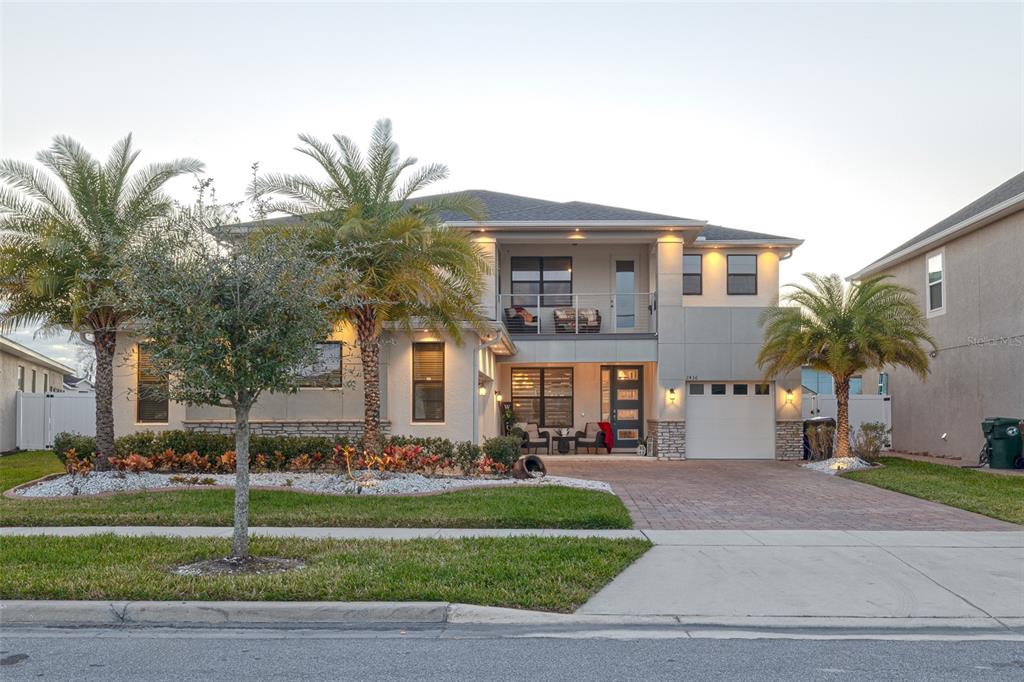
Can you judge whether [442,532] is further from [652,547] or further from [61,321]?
[61,321]

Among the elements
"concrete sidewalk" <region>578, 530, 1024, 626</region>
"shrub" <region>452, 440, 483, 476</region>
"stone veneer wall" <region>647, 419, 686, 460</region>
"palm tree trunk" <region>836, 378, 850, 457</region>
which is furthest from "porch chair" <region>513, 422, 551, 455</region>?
"concrete sidewalk" <region>578, 530, 1024, 626</region>

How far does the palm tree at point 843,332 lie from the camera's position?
20.2 m

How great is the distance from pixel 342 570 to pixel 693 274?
18687mm

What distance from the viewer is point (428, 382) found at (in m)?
18.4

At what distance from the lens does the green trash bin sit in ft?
63.7

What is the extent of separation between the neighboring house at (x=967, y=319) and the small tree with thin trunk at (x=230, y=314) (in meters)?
17.1

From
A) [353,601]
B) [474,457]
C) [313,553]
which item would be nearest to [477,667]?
[353,601]

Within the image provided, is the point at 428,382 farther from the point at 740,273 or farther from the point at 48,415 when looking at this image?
the point at 48,415

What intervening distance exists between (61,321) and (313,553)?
869cm

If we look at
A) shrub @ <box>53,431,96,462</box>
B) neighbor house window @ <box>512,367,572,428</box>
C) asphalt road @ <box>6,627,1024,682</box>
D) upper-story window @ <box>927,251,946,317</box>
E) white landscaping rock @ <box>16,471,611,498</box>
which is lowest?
asphalt road @ <box>6,627,1024,682</box>

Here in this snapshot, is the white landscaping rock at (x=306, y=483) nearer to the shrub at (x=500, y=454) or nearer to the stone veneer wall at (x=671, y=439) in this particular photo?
the shrub at (x=500, y=454)

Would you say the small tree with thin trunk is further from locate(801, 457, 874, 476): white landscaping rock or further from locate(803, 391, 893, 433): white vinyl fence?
locate(803, 391, 893, 433): white vinyl fence

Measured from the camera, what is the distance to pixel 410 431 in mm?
18188

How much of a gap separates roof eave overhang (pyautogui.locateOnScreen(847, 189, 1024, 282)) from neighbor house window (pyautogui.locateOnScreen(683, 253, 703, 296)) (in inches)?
238
